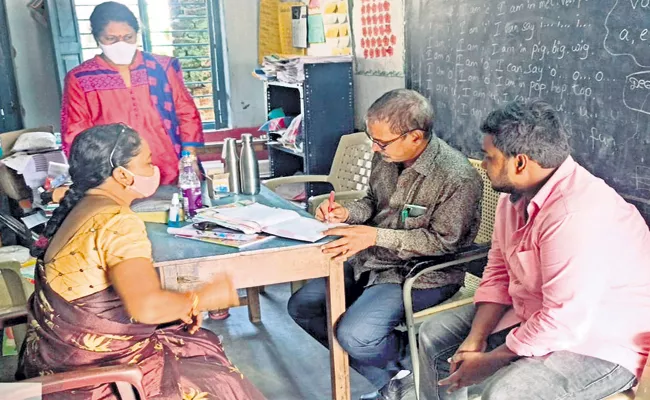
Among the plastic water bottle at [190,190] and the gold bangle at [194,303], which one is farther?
the plastic water bottle at [190,190]

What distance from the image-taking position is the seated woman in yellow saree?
1.47m

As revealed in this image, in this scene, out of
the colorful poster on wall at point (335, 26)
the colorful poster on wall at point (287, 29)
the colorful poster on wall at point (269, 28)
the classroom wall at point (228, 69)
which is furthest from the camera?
the colorful poster on wall at point (269, 28)

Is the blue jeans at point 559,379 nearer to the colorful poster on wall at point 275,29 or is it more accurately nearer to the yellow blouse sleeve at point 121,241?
the yellow blouse sleeve at point 121,241

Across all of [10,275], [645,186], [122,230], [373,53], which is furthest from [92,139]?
[373,53]

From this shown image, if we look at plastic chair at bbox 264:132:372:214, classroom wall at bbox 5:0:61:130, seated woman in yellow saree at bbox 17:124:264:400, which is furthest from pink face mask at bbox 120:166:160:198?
classroom wall at bbox 5:0:61:130

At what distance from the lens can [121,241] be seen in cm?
147

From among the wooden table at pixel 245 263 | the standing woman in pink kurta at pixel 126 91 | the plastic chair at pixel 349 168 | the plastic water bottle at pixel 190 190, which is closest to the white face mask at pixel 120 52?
the standing woman in pink kurta at pixel 126 91

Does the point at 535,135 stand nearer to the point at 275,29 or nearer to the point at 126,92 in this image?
the point at 126,92

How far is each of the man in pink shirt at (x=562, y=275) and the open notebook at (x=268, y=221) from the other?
63 cm

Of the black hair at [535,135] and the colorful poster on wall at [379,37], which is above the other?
the colorful poster on wall at [379,37]

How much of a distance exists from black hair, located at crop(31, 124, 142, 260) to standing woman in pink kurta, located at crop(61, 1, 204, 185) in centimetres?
103

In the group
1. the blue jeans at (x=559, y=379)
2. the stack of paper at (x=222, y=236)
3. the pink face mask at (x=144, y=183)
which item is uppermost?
the pink face mask at (x=144, y=183)

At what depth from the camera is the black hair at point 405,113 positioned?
Result: 6.92 feet

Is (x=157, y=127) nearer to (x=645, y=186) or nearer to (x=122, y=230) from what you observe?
(x=122, y=230)
